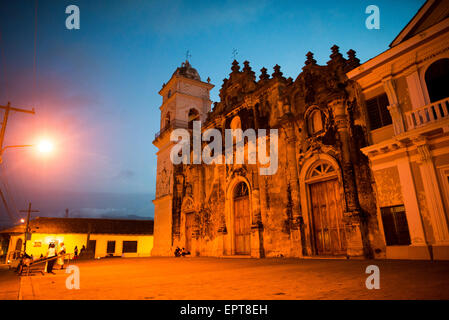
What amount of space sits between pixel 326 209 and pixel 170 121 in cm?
1731

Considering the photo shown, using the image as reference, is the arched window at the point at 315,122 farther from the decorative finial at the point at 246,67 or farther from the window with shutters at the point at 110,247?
the window with shutters at the point at 110,247

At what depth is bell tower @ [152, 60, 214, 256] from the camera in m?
23.5

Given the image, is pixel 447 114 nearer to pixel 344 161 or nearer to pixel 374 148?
pixel 374 148

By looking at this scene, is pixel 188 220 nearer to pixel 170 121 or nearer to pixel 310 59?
pixel 170 121

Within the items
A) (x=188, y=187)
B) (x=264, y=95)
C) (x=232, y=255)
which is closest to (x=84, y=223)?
(x=188, y=187)

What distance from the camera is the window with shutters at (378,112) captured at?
34.1ft

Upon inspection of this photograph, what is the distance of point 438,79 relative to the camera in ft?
30.1

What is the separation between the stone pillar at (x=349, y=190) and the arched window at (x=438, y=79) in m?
3.00

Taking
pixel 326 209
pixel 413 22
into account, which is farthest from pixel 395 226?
pixel 413 22

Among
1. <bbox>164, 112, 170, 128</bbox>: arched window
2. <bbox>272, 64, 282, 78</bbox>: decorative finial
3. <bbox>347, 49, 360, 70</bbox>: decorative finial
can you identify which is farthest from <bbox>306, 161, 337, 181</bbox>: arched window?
<bbox>164, 112, 170, 128</bbox>: arched window

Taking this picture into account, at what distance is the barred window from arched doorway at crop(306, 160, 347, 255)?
3209 centimetres

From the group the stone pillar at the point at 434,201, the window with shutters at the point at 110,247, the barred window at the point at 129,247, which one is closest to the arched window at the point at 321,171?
the stone pillar at the point at 434,201

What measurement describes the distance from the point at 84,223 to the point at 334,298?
40911mm

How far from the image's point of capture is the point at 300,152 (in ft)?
43.6
